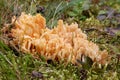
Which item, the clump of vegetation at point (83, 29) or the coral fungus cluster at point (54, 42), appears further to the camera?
the coral fungus cluster at point (54, 42)

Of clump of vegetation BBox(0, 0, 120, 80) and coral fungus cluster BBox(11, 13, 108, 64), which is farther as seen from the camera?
coral fungus cluster BBox(11, 13, 108, 64)

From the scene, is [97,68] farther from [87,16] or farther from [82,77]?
[87,16]

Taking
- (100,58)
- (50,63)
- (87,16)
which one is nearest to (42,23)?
(50,63)

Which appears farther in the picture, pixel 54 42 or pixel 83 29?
pixel 83 29
